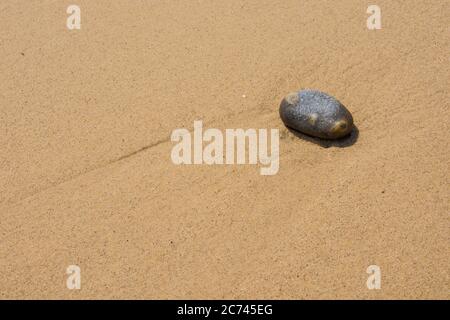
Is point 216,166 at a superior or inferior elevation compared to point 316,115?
inferior

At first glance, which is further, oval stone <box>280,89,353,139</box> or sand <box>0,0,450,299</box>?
oval stone <box>280,89,353,139</box>

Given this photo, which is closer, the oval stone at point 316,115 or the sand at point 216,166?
the sand at point 216,166

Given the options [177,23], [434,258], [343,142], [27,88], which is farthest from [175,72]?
[434,258]
